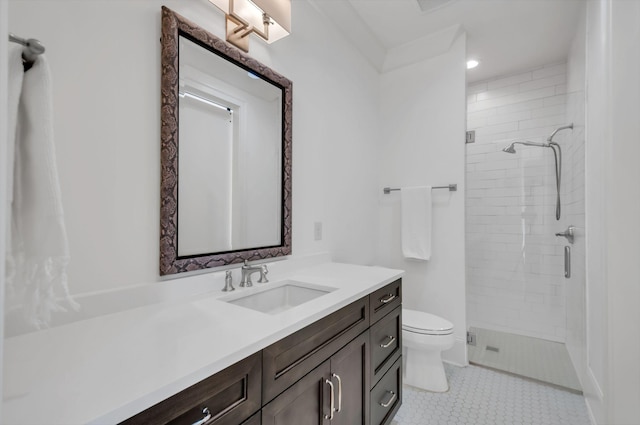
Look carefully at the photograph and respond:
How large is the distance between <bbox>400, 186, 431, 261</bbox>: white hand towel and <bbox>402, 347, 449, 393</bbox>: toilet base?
29.2 inches

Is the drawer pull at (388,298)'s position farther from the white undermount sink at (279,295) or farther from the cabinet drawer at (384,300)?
the white undermount sink at (279,295)

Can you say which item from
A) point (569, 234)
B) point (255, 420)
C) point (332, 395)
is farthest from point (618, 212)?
point (255, 420)

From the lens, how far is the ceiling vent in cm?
204

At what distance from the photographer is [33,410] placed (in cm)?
48

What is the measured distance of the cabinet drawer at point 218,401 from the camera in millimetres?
579

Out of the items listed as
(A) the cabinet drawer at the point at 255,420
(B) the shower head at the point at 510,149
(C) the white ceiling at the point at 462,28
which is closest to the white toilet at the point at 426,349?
(A) the cabinet drawer at the point at 255,420

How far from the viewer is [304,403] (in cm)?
96

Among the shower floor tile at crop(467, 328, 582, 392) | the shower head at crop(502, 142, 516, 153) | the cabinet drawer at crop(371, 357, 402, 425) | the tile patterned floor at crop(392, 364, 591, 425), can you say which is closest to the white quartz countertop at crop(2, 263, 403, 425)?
the cabinet drawer at crop(371, 357, 402, 425)

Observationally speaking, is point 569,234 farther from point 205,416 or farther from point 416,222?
point 205,416

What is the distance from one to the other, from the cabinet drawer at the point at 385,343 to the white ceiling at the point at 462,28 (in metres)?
2.02

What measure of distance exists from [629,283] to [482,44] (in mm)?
2136

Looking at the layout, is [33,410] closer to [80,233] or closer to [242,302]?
[80,233]

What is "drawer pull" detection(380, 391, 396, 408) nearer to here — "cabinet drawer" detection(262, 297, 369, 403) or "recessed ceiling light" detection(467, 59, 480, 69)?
"cabinet drawer" detection(262, 297, 369, 403)

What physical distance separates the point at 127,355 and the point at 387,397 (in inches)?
53.0
